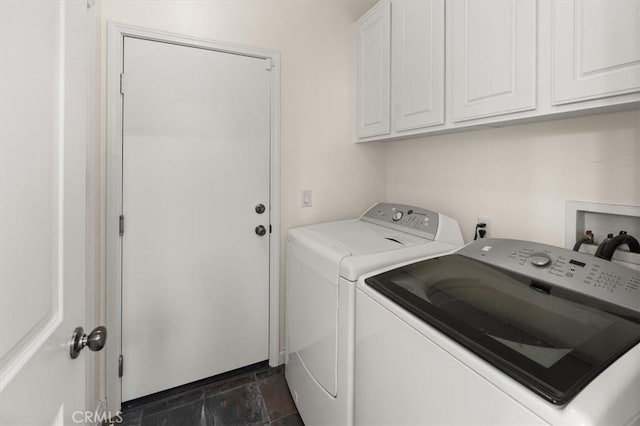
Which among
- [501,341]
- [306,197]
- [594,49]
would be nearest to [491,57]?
[594,49]

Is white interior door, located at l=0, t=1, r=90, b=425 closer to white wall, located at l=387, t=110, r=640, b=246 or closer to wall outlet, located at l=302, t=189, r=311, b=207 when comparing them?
wall outlet, located at l=302, t=189, r=311, b=207

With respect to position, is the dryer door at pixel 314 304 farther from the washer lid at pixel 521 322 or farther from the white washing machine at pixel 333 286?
the washer lid at pixel 521 322

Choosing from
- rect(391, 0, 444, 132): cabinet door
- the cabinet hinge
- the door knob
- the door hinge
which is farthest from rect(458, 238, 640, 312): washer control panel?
the door hinge

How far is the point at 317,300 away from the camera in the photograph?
4.46 ft

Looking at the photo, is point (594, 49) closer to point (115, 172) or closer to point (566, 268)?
point (566, 268)

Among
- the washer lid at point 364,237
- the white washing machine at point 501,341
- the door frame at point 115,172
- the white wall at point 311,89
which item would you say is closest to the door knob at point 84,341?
the white washing machine at point 501,341

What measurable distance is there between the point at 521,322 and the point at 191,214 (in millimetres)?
1633

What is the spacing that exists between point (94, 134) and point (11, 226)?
4.15ft

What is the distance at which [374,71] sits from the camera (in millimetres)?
1905

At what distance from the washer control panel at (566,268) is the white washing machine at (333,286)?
0.21m

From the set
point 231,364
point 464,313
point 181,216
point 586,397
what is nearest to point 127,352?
point 231,364

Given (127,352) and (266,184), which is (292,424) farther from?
(266,184)

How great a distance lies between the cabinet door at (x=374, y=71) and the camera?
1.79 metres

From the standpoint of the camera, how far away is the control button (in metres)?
1.06
